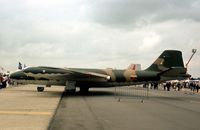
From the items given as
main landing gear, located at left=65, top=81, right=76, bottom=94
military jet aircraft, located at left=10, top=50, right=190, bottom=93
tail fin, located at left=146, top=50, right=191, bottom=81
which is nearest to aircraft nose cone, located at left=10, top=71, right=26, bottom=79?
military jet aircraft, located at left=10, top=50, right=190, bottom=93

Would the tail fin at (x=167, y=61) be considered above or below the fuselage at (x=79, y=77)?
above

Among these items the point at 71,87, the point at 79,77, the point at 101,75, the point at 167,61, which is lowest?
the point at 71,87

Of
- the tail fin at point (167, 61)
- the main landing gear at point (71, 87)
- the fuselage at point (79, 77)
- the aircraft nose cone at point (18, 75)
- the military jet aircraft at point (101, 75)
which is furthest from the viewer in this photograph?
the tail fin at point (167, 61)

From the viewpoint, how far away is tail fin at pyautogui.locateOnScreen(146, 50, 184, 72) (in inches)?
1457

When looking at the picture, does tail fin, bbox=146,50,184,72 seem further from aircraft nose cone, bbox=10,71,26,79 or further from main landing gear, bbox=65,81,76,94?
aircraft nose cone, bbox=10,71,26,79

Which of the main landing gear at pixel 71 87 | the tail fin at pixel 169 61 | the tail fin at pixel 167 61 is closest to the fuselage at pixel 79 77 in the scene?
the main landing gear at pixel 71 87

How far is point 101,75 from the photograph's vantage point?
35844 mm

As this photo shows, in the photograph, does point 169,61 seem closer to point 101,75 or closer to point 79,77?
point 101,75

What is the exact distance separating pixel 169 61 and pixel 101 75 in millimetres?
6915

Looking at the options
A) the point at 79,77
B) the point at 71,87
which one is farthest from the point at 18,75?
the point at 79,77

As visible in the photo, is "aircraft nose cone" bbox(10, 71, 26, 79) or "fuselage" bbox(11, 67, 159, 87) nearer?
"fuselage" bbox(11, 67, 159, 87)

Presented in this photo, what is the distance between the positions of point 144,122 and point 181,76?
21.1 m

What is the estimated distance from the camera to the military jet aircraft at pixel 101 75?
116 ft

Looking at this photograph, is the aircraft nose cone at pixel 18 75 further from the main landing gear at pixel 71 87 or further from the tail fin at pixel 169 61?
the tail fin at pixel 169 61
